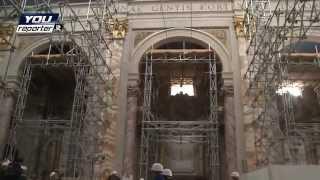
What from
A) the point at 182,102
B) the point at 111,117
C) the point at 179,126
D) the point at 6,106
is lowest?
the point at 179,126

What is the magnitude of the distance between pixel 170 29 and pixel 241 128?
4.71 m

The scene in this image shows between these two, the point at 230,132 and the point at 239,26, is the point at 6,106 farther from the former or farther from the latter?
the point at 239,26

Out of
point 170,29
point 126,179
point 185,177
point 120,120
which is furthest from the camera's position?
point 185,177

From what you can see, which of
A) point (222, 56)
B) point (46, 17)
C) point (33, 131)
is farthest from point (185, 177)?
point (46, 17)

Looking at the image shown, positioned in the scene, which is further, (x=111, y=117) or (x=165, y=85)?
(x=165, y=85)

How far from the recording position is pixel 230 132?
1288cm

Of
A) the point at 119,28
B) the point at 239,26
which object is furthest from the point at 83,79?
the point at 239,26

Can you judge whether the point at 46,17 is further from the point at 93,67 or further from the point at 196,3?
the point at 196,3

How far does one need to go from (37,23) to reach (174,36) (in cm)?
568

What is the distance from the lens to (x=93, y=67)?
42.4 ft

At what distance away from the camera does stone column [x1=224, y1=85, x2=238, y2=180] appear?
493 inches

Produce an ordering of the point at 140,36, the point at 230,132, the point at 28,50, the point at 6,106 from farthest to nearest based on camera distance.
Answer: the point at 28,50 < the point at 140,36 < the point at 6,106 < the point at 230,132

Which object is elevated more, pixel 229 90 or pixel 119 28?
pixel 119 28

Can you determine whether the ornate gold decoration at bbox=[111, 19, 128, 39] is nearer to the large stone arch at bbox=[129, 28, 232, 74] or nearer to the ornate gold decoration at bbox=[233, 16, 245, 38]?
the large stone arch at bbox=[129, 28, 232, 74]
